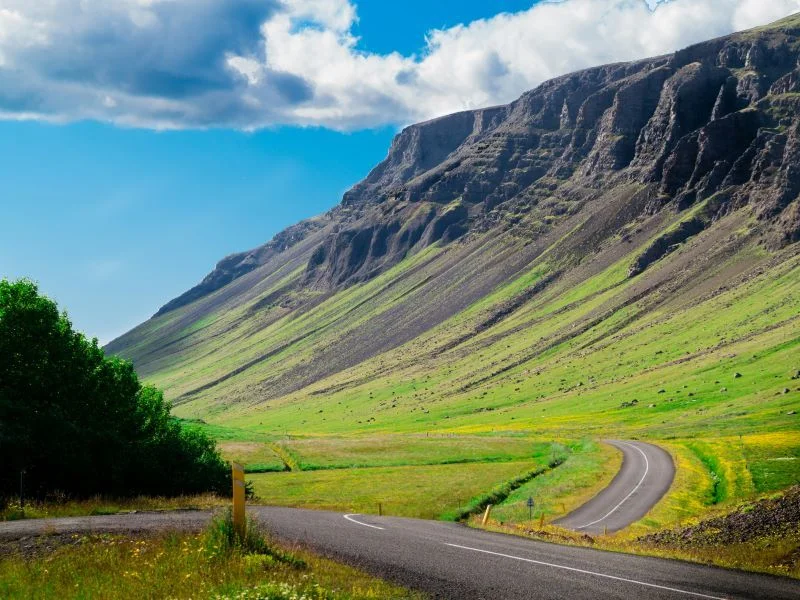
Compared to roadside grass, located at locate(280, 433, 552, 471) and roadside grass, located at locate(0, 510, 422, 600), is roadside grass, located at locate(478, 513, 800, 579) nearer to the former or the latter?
roadside grass, located at locate(0, 510, 422, 600)

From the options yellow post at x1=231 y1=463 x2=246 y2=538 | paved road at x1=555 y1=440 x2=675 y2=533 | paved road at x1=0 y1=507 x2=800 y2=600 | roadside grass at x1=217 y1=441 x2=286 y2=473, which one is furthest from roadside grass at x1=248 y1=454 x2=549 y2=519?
yellow post at x1=231 y1=463 x2=246 y2=538

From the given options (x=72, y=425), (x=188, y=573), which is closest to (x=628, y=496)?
(x=72, y=425)

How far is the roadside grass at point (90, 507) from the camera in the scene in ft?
84.8

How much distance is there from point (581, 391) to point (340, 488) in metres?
108

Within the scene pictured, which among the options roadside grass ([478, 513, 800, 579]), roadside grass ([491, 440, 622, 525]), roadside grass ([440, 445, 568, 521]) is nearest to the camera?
roadside grass ([478, 513, 800, 579])

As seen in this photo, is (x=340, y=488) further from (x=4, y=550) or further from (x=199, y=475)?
(x=4, y=550)

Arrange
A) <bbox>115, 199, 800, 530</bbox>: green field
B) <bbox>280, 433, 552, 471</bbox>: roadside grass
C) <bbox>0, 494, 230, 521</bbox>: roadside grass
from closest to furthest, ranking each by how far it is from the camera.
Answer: <bbox>0, 494, 230, 521</bbox>: roadside grass, <bbox>115, 199, 800, 530</bbox>: green field, <bbox>280, 433, 552, 471</bbox>: roadside grass

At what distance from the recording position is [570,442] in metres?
100

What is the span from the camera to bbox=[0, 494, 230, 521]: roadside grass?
2586 cm

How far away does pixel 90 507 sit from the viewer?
27.5m

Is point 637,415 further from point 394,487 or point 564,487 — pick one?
point 394,487

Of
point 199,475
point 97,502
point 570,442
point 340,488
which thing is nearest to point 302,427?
point 570,442

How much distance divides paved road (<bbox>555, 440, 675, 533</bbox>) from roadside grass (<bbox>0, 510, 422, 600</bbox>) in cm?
3300

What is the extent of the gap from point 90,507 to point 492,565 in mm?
17210
